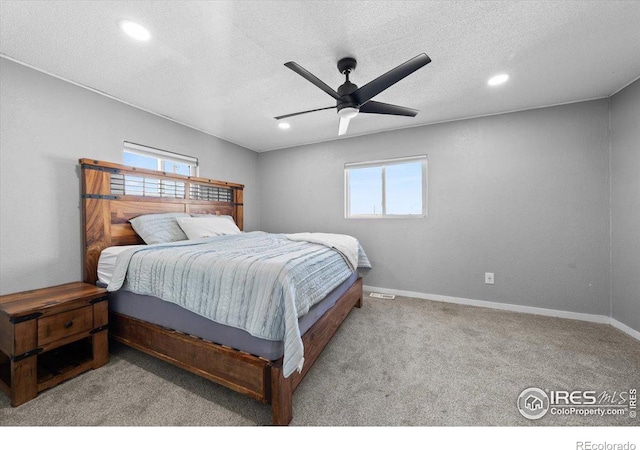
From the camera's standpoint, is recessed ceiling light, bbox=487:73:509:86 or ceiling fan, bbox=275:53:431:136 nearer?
ceiling fan, bbox=275:53:431:136

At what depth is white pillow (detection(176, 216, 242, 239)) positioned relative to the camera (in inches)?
97.3

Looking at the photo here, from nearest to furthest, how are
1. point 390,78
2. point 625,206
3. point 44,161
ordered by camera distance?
point 390,78 < point 44,161 < point 625,206

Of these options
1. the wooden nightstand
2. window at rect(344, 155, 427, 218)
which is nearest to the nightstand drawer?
the wooden nightstand

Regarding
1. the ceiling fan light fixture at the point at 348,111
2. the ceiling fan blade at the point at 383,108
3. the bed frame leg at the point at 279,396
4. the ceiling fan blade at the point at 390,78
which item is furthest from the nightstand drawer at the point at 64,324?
the ceiling fan blade at the point at 383,108

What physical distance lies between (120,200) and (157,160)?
82 centimetres

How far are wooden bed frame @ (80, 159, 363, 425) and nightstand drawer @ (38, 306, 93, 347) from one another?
22cm

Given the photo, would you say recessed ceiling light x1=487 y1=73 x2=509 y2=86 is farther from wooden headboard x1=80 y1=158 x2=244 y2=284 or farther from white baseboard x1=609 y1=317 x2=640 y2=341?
wooden headboard x1=80 y1=158 x2=244 y2=284

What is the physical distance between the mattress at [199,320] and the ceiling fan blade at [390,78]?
1.56 metres

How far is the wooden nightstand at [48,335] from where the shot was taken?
138 cm

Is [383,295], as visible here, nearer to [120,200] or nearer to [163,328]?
[163,328]

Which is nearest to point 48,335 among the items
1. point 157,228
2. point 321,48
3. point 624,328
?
point 157,228

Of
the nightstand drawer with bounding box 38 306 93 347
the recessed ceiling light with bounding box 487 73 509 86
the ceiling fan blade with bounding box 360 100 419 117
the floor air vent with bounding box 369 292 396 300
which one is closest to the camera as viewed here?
the nightstand drawer with bounding box 38 306 93 347

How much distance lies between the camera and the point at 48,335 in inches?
58.8

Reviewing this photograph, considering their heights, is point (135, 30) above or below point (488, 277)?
above
